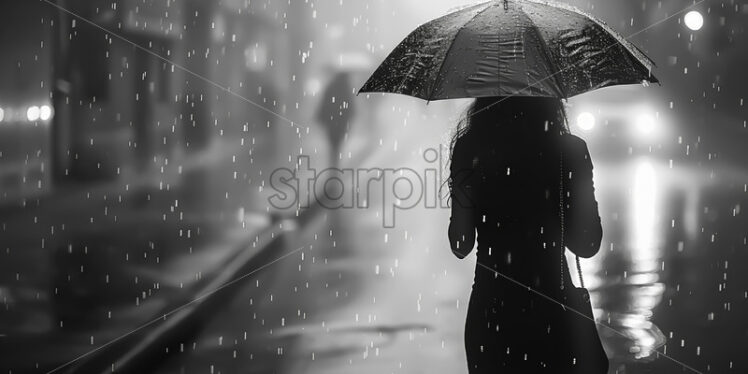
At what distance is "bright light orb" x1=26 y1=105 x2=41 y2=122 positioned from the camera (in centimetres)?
2789

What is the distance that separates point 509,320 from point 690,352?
3978 millimetres

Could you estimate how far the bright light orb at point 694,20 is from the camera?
786 inches

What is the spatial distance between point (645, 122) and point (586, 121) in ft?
5.95

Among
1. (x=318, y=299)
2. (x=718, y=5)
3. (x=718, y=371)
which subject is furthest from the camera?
(x=718, y=5)

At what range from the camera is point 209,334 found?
8.02 m

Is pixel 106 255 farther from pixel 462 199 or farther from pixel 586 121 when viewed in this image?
pixel 586 121

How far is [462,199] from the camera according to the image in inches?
137

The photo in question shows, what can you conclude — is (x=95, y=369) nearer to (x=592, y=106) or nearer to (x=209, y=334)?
(x=209, y=334)

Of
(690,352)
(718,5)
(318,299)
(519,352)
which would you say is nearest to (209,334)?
(318,299)

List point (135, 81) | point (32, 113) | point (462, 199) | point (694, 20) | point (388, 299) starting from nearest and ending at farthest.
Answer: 1. point (462, 199)
2. point (388, 299)
3. point (694, 20)
4. point (135, 81)
5. point (32, 113)

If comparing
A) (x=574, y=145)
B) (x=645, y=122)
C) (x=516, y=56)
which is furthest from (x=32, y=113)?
(x=574, y=145)

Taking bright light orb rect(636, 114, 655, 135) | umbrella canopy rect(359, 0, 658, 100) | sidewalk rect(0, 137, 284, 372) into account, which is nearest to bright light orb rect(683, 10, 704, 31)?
bright light orb rect(636, 114, 655, 135)

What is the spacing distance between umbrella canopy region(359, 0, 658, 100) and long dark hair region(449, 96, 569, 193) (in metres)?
0.05

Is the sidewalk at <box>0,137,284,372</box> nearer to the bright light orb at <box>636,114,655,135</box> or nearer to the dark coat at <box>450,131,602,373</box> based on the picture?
the dark coat at <box>450,131,602,373</box>
